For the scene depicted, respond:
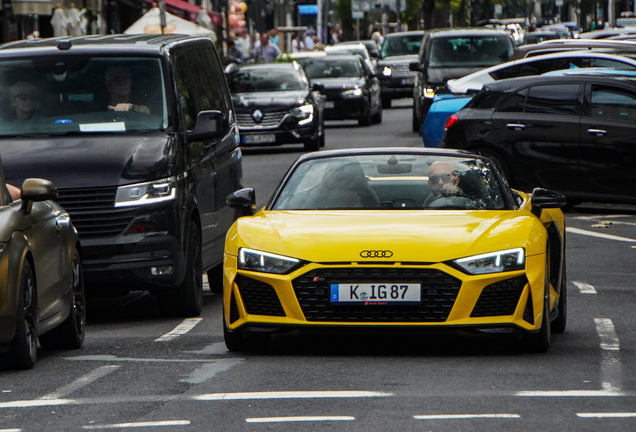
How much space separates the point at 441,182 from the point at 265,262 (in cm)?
151

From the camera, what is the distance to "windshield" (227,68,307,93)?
29.5 meters

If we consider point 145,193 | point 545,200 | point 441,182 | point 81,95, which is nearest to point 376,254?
point 441,182

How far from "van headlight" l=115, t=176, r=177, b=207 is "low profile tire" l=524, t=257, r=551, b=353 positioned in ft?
10.7

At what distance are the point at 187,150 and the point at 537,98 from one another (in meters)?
7.84

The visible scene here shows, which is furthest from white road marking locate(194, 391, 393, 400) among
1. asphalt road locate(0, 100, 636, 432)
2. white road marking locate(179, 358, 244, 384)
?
white road marking locate(179, 358, 244, 384)

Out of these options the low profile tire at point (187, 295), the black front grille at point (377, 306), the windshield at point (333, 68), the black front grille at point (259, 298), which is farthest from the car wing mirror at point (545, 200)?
the windshield at point (333, 68)

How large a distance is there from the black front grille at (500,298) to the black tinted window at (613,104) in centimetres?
979

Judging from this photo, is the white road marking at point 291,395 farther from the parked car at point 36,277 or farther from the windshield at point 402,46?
the windshield at point 402,46

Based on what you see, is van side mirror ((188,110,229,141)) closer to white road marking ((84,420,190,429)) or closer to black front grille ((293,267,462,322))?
Result: black front grille ((293,267,462,322))

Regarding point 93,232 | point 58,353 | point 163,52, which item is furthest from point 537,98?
point 58,353

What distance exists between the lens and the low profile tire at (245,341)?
8.98 metres

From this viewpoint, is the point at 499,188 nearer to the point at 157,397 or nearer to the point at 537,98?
the point at 157,397

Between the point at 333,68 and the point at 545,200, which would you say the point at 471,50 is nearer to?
the point at 333,68

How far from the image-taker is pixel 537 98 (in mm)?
18562
